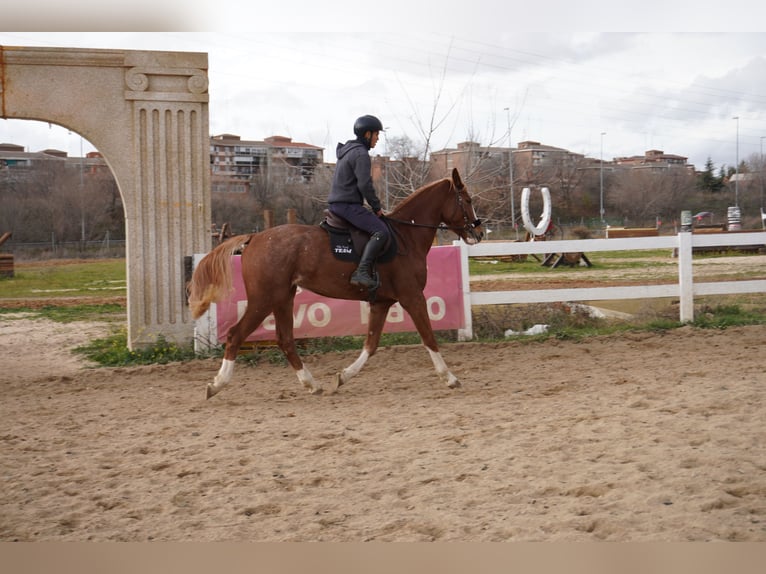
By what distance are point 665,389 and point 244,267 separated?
13.2 ft

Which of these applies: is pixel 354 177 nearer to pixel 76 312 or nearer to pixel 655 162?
pixel 76 312

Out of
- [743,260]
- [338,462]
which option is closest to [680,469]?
[338,462]

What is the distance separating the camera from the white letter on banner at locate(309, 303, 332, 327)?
9266 mm

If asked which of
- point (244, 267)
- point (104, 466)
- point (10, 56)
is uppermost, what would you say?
point (10, 56)

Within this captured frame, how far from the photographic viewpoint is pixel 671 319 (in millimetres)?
10570

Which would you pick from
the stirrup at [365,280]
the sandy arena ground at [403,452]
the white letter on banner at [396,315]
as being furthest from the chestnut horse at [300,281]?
the white letter on banner at [396,315]

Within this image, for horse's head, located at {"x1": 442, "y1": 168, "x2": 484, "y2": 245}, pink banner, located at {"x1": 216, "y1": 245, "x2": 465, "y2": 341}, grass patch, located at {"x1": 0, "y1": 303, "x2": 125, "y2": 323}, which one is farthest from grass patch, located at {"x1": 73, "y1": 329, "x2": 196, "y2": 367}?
grass patch, located at {"x1": 0, "y1": 303, "x2": 125, "y2": 323}

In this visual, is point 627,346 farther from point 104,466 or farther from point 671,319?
point 104,466

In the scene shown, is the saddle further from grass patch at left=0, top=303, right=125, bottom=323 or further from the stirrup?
grass patch at left=0, top=303, right=125, bottom=323

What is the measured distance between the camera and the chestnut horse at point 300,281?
712 cm

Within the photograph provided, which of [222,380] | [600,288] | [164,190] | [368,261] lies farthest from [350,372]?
[600,288]

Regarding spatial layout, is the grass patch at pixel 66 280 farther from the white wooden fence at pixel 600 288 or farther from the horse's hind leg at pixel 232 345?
the horse's hind leg at pixel 232 345

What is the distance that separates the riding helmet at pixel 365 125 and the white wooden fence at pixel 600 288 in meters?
2.94

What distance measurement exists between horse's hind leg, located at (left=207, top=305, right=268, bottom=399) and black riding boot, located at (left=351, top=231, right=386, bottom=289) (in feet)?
3.19
